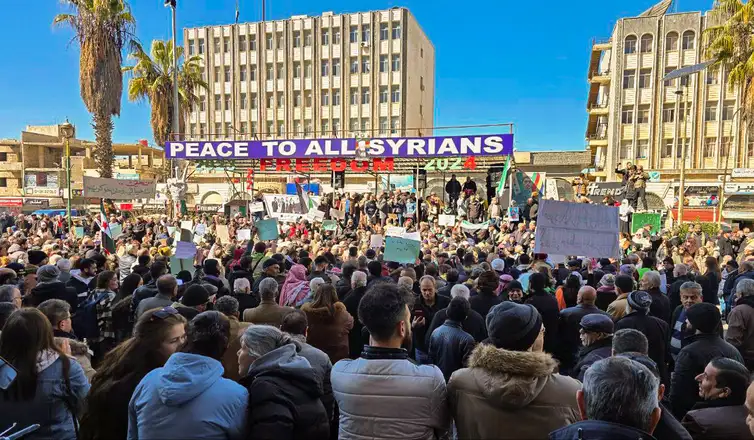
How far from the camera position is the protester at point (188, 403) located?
2.09 metres

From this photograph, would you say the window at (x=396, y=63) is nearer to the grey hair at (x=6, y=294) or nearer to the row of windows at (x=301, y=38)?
the row of windows at (x=301, y=38)

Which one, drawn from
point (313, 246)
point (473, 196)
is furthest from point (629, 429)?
point (473, 196)

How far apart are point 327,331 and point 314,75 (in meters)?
52.7

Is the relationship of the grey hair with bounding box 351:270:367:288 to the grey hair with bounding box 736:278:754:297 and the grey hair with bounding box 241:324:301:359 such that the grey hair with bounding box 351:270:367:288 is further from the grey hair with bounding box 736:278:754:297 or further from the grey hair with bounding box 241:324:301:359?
the grey hair with bounding box 736:278:754:297

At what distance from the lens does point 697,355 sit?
3570 millimetres

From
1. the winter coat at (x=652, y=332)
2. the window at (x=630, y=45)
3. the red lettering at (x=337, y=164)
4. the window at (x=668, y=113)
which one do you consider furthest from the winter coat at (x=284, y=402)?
the window at (x=630, y=45)

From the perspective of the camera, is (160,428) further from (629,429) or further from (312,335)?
(312,335)

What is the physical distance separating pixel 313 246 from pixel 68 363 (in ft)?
35.6

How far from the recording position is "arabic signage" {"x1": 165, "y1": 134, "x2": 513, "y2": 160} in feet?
52.5

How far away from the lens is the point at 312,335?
4.62 metres

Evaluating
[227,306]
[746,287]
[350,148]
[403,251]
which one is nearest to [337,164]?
[350,148]

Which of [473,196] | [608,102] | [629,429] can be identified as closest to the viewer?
[629,429]

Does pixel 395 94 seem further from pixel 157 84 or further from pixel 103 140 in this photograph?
pixel 103 140

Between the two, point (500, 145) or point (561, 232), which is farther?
point (500, 145)
